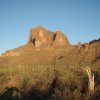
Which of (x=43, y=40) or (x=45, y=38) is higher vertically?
(x=45, y=38)

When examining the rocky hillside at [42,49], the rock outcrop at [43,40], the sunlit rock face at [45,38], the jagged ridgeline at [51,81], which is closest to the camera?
the jagged ridgeline at [51,81]

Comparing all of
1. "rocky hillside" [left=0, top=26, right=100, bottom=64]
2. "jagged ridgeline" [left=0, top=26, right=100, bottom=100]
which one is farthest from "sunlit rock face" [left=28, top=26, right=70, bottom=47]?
"jagged ridgeline" [left=0, top=26, right=100, bottom=100]

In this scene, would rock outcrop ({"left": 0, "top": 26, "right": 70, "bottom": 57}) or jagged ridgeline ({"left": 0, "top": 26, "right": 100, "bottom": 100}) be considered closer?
jagged ridgeline ({"left": 0, "top": 26, "right": 100, "bottom": 100})

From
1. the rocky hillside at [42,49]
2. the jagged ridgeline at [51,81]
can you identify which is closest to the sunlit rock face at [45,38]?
the rocky hillside at [42,49]

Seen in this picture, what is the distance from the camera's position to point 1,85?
42.8 m

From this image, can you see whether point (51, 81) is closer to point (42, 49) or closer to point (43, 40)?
point (42, 49)

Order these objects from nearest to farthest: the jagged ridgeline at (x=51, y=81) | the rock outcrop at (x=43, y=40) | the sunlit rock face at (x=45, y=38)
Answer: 1. the jagged ridgeline at (x=51, y=81)
2. the rock outcrop at (x=43, y=40)
3. the sunlit rock face at (x=45, y=38)

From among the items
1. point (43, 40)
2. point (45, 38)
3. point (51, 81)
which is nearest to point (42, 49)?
point (43, 40)

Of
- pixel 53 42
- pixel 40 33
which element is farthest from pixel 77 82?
pixel 40 33

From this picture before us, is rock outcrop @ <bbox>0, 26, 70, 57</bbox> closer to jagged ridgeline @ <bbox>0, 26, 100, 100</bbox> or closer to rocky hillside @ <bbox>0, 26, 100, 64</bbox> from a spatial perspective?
rocky hillside @ <bbox>0, 26, 100, 64</bbox>

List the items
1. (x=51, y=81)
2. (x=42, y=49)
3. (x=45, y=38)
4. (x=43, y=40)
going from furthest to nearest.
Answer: (x=45, y=38)
(x=43, y=40)
(x=42, y=49)
(x=51, y=81)

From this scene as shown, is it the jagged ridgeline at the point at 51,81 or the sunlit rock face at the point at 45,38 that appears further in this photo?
the sunlit rock face at the point at 45,38

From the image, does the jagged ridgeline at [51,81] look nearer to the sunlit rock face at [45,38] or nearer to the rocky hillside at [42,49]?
the rocky hillside at [42,49]

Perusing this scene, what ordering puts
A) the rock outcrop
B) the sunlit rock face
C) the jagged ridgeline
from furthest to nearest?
1. the sunlit rock face
2. the rock outcrop
3. the jagged ridgeline
